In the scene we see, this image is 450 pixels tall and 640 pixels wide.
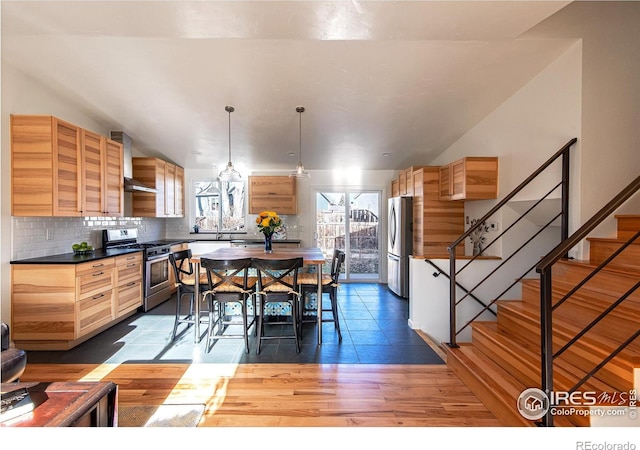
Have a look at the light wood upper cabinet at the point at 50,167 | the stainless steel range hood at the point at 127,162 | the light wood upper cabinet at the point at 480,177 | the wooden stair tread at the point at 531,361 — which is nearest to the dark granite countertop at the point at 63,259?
the light wood upper cabinet at the point at 50,167

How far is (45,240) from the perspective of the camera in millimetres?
3254

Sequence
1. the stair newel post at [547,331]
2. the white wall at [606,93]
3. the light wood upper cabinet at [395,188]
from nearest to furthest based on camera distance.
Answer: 1. the stair newel post at [547,331]
2. the white wall at [606,93]
3. the light wood upper cabinet at [395,188]

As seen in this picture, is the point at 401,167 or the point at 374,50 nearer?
the point at 374,50

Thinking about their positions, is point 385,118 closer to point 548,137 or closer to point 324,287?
point 548,137

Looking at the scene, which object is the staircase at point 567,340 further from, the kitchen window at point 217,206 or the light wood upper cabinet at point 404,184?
the kitchen window at point 217,206

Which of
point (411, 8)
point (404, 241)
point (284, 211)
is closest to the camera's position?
point (411, 8)

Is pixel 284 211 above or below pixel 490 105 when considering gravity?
below

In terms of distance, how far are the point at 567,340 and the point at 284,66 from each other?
331 centimetres

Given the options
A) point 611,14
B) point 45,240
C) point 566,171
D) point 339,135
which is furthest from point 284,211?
point 611,14

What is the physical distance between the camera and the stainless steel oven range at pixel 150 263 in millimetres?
4094

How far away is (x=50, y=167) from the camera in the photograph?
9.62 ft

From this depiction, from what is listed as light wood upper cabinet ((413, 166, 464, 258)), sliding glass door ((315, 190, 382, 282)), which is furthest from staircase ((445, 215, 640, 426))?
sliding glass door ((315, 190, 382, 282))

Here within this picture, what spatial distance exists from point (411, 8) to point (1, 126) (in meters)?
3.76

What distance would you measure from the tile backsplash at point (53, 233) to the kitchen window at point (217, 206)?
1.65m
